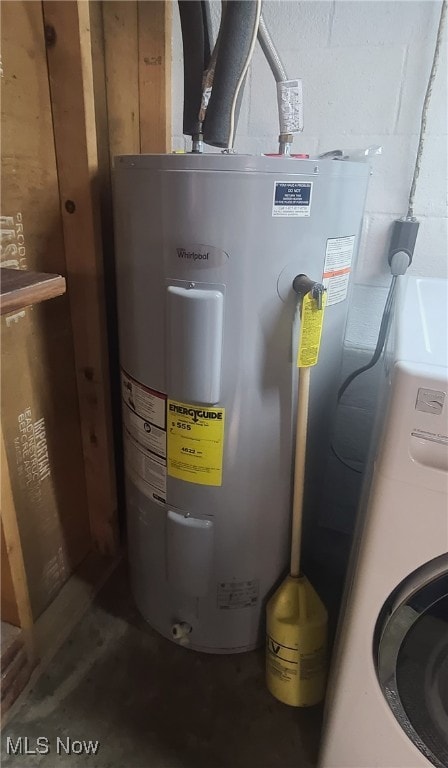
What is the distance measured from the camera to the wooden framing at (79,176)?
2.93 feet

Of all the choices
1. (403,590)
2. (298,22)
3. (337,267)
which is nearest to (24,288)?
(337,267)

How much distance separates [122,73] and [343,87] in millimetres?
470

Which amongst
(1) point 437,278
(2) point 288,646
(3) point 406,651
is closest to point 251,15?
(1) point 437,278

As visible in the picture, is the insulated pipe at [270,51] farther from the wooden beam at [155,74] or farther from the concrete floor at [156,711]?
the concrete floor at [156,711]

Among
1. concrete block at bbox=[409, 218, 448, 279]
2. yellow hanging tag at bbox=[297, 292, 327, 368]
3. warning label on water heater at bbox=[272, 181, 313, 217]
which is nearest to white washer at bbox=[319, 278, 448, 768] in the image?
yellow hanging tag at bbox=[297, 292, 327, 368]

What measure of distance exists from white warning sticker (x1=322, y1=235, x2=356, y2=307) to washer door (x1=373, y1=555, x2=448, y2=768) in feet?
1.55

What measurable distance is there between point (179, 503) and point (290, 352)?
0.37m

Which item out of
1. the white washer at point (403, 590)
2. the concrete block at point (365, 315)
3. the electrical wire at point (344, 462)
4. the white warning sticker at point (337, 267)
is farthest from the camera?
the electrical wire at point (344, 462)

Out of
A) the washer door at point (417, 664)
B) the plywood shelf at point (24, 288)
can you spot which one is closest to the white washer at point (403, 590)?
the washer door at point (417, 664)

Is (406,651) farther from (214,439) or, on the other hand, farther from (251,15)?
(251,15)

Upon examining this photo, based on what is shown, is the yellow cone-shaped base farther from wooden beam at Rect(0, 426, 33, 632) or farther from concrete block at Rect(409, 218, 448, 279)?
concrete block at Rect(409, 218, 448, 279)

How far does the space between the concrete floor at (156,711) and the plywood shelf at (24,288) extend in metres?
0.84

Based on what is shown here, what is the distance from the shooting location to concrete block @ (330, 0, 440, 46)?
3.15ft

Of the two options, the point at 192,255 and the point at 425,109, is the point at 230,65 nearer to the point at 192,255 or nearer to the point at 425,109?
the point at 192,255
